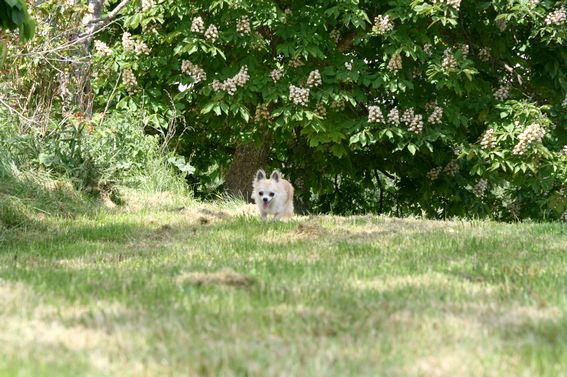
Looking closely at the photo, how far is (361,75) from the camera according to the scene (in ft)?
42.5

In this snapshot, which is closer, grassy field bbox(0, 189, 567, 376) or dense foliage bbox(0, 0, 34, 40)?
grassy field bbox(0, 189, 567, 376)

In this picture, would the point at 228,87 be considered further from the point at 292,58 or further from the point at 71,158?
the point at 71,158

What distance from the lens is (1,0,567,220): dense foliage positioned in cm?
1255

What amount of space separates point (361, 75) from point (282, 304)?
8726 mm

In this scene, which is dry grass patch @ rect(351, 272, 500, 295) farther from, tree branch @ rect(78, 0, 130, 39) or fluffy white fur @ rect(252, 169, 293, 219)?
tree branch @ rect(78, 0, 130, 39)

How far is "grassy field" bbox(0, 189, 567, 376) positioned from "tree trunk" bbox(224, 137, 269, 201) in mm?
6572

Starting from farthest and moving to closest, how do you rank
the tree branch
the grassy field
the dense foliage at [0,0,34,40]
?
the tree branch
the dense foliage at [0,0,34,40]
the grassy field

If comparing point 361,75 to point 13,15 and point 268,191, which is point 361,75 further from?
point 13,15

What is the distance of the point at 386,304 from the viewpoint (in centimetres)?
472

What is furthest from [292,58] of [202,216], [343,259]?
[343,259]

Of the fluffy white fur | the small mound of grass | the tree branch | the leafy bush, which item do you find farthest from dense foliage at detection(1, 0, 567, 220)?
the small mound of grass

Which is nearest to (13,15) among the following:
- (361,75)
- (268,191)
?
(268,191)

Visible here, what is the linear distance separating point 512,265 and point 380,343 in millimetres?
2709

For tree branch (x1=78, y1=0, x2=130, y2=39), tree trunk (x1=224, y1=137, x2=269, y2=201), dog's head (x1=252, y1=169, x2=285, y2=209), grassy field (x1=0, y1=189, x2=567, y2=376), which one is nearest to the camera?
grassy field (x1=0, y1=189, x2=567, y2=376)
